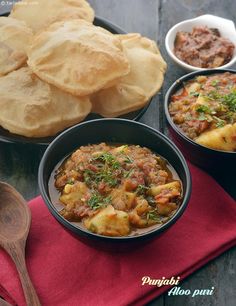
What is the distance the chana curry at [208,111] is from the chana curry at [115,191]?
1.07ft

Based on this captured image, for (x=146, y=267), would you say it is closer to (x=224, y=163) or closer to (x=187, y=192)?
(x=187, y=192)

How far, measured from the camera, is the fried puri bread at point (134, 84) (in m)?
3.15

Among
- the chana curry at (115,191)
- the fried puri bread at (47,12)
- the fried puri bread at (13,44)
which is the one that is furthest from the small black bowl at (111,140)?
the fried puri bread at (47,12)

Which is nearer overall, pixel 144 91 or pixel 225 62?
pixel 144 91

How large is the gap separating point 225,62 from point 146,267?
5.98 feet

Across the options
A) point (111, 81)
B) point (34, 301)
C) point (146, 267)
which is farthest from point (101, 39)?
point (34, 301)

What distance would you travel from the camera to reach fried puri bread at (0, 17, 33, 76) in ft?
10.6

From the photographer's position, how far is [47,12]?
3561 mm

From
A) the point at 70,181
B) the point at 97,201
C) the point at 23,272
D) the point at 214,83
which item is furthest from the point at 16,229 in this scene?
the point at 214,83

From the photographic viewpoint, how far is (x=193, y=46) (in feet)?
12.6

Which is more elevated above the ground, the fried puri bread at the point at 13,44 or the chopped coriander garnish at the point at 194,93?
the chopped coriander garnish at the point at 194,93

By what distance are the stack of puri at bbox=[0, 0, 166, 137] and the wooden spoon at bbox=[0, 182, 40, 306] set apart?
1.35 ft

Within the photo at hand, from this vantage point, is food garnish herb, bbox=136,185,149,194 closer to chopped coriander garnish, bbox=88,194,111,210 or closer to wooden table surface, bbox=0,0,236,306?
chopped coriander garnish, bbox=88,194,111,210

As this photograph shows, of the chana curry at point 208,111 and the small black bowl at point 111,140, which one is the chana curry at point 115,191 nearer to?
the small black bowl at point 111,140
